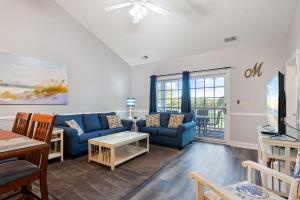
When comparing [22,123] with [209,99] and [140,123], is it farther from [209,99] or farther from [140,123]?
[209,99]

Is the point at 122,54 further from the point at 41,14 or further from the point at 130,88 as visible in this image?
the point at 41,14

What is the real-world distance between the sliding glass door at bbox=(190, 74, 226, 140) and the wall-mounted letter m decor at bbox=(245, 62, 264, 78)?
58 cm

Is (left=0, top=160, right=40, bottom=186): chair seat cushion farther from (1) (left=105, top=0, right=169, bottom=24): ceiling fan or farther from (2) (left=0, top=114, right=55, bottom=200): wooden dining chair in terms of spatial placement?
(1) (left=105, top=0, right=169, bottom=24): ceiling fan

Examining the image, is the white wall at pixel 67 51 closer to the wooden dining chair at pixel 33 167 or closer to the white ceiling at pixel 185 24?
the white ceiling at pixel 185 24

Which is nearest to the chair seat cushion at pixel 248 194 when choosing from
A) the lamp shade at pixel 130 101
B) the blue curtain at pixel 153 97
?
the blue curtain at pixel 153 97

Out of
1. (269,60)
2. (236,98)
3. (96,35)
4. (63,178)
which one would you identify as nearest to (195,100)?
(236,98)

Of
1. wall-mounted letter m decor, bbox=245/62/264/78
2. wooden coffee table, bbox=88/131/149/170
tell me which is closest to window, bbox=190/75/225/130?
wall-mounted letter m decor, bbox=245/62/264/78

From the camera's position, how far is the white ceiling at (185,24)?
3064mm

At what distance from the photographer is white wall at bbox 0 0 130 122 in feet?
10.3

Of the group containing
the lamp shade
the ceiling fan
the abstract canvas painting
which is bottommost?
the lamp shade

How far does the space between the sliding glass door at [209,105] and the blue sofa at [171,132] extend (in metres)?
0.54

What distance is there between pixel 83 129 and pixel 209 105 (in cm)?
346

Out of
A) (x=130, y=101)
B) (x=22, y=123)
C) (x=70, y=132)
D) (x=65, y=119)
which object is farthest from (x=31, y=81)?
(x=130, y=101)

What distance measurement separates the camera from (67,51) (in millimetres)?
3986
